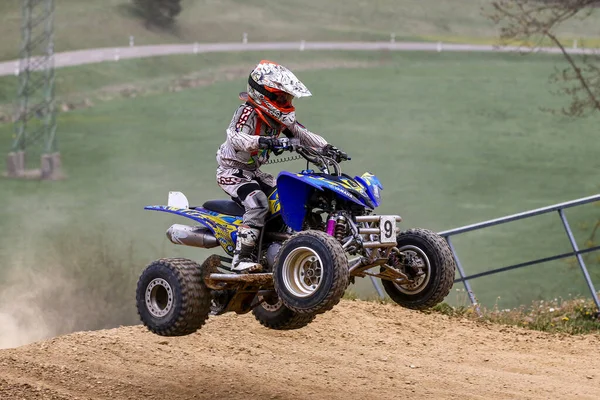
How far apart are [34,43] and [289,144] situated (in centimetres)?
1771

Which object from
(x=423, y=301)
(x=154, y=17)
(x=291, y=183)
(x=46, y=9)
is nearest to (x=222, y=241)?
(x=291, y=183)

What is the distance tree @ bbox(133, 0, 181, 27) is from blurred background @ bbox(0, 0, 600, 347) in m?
0.05

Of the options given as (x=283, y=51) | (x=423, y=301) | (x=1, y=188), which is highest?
(x=283, y=51)

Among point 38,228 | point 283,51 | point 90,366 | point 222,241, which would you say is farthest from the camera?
point 283,51

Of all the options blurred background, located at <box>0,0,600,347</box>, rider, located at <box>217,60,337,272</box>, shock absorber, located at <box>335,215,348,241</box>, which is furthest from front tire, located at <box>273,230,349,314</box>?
blurred background, located at <box>0,0,600,347</box>

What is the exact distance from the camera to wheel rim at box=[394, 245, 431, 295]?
10195mm

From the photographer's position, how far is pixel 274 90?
33.4 feet

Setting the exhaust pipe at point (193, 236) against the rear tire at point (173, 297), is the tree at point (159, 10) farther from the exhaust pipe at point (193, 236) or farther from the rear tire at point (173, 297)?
the rear tire at point (173, 297)

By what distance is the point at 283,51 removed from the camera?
3250cm

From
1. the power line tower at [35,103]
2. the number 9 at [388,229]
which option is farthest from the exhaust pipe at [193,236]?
the power line tower at [35,103]

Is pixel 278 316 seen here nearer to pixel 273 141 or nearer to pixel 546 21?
pixel 273 141

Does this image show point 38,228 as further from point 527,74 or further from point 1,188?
point 527,74

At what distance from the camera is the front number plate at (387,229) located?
31.1 ft

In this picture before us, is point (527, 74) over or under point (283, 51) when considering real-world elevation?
under
